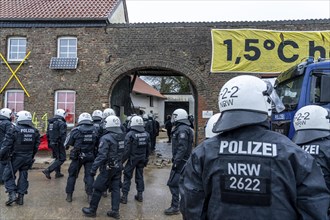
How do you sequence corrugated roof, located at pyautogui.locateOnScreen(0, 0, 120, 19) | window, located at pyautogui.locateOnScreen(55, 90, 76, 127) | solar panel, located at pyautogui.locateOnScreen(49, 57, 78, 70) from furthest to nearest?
corrugated roof, located at pyautogui.locateOnScreen(0, 0, 120, 19) < window, located at pyautogui.locateOnScreen(55, 90, 76, 127) < solar panel, located at pyautogui.locateOnScreen(49, 57, 78, 70)

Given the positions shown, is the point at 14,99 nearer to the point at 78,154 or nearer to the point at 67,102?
the point at 67,102

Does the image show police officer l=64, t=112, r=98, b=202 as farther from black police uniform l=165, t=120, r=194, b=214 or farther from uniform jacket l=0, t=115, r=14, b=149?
uniform jacket l=0, t=115, r=14, b=149

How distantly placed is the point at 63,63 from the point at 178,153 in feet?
33.8

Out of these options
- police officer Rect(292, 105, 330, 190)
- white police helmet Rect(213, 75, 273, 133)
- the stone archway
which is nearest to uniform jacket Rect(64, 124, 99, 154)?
police officer Rect(292, 105, 330, 190)

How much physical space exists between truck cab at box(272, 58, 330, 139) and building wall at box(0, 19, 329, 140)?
733 centimetres

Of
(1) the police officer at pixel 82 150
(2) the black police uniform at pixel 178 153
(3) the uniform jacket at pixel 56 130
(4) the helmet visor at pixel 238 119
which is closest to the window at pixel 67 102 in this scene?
(3) the uniform jacket at pixel 56 130

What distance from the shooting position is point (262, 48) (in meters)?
15.0

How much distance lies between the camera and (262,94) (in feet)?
7.68

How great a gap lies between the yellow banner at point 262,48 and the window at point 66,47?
20.2ft

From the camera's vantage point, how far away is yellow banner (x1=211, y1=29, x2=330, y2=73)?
1477 centimetres

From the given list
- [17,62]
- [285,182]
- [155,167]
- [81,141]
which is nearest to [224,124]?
[285,182]

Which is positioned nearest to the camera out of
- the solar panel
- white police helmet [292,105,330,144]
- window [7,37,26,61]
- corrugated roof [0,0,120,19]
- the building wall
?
white police helmet [292,105,330,144]

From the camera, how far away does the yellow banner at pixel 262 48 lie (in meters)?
14.8

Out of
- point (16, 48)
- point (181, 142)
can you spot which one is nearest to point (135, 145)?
point (181, 142)
